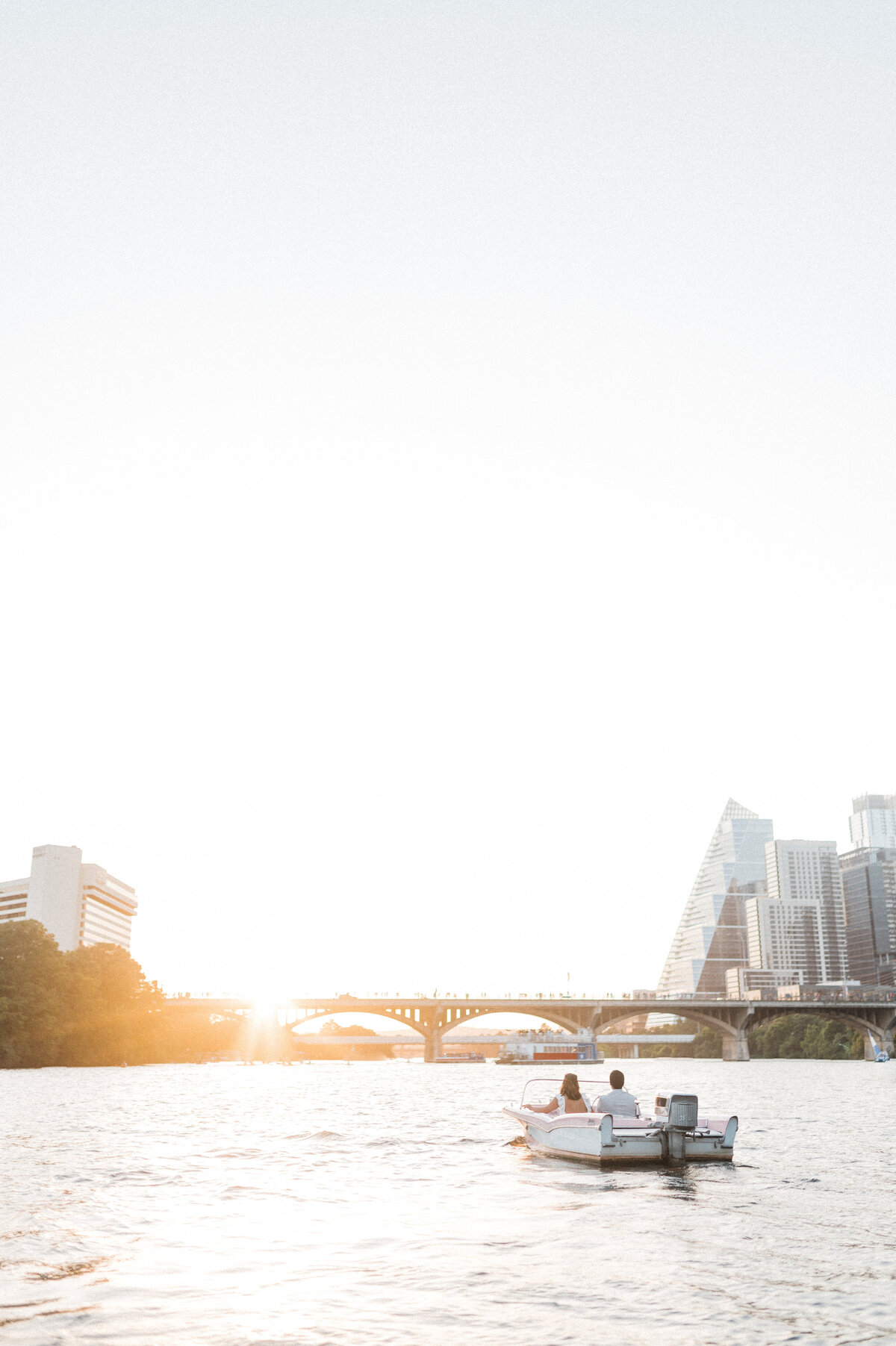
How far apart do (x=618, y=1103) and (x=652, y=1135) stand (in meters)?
1.64

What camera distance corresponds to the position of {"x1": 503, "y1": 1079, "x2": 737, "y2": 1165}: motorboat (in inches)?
1389

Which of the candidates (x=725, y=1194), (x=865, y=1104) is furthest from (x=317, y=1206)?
(x=865, y=1104)

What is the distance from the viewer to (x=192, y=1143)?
46.9 meters

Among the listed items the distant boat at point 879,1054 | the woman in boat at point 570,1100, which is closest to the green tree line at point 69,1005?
the woman in boat at point 570,1100

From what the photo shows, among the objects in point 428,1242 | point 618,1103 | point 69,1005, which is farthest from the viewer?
point 69,1005

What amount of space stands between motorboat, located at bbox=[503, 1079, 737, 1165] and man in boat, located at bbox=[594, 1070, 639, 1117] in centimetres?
24

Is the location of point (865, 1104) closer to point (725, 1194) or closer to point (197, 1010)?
point (725, 1194)

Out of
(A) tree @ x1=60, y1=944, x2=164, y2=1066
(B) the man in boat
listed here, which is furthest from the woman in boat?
(A) tree @ x1=60, y1=944, x2=164, y2=1066

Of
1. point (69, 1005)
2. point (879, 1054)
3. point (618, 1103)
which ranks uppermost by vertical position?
point (618, 1103)

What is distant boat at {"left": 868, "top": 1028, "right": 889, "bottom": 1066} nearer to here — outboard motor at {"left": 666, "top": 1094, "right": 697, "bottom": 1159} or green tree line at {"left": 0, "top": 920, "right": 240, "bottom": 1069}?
green tree line at {"left": 0, "top": 920, "right": 240, "bottom": 1069}

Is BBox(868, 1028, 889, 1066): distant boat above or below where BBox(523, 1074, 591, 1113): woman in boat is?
below

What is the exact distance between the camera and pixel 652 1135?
1390 inches

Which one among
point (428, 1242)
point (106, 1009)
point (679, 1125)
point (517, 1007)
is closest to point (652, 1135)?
point (679, 1125)

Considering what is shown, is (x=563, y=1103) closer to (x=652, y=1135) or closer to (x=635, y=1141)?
(x=635, y=1141)
